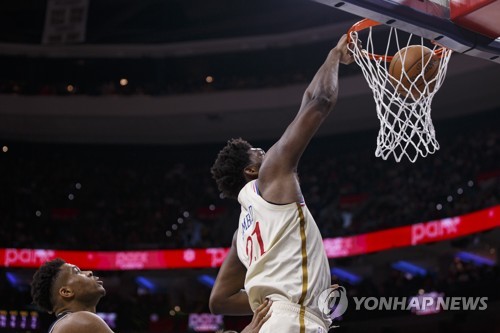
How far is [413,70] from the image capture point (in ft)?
12.8

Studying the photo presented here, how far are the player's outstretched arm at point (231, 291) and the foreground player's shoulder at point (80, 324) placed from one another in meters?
0.49

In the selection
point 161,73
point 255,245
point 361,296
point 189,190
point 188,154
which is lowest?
point 255,245

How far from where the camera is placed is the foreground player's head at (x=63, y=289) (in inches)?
136

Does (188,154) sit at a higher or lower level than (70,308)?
higher

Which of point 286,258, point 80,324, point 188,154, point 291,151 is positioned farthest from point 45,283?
point 188,154

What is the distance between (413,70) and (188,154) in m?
16.0

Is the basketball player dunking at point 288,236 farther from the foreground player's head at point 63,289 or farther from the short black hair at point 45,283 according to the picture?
the short black hair at point 45,283

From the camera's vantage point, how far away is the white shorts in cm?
276

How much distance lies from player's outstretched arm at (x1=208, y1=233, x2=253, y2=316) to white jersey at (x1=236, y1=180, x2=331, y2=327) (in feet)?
1.11

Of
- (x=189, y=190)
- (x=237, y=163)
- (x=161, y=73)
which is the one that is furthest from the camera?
(x=161, y=73)

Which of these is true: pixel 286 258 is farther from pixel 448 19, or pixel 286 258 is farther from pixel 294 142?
pixel 448 19

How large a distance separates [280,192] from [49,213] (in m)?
15.1

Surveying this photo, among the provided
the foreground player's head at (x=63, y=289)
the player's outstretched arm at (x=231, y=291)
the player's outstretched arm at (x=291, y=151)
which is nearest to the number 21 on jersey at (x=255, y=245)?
the player's outstretched arm at (x=291, y=151)

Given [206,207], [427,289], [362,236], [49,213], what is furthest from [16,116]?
[427,289]
